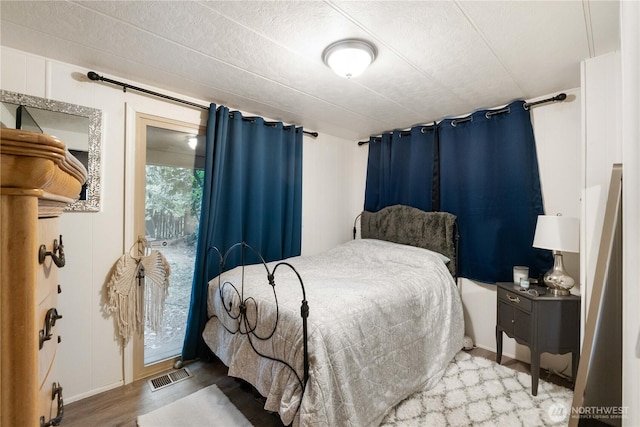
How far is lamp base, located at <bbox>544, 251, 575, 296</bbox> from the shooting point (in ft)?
6.80

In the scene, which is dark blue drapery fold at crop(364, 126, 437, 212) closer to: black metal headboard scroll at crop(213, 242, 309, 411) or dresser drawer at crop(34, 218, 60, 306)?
black metal headboard scroll at crop(213, 242, 309, 411)

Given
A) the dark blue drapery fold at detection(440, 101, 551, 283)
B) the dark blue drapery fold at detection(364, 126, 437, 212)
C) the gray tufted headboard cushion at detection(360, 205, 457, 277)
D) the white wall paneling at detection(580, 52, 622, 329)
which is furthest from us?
the dark blue drapery fold at detection(364, 126, 437, 212)

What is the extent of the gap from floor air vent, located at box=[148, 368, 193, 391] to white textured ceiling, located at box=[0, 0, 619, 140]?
2.44 meters

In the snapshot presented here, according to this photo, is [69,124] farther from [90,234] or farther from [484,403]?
[484,403]

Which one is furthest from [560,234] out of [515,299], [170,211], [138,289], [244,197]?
[138,289]

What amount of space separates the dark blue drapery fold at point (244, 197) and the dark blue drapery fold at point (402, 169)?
3.62 feet

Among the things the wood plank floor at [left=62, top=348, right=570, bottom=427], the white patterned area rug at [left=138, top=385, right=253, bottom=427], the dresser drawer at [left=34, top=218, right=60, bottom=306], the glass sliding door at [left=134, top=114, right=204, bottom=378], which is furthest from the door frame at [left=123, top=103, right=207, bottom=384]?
the dresser drawer at [left=34, top=218, right=60, bottom=306]

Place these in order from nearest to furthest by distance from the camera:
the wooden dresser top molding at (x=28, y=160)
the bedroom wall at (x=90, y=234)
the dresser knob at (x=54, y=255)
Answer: the wooden dresser top molding at (x=28, y=160), the dresser knob at (x=54, y=255), the bedroom wall at (x=90, y=234)

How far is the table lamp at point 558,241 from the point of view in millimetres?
1982

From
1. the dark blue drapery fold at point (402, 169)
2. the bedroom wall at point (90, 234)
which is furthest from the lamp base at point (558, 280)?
the bedroom wall at point (90, 234)

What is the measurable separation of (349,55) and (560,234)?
6.45 ft

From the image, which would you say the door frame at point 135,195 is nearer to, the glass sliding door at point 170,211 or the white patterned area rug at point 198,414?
the glass sliding door at point 170,211

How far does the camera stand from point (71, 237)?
1.99 m

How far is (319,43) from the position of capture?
1.71 m
